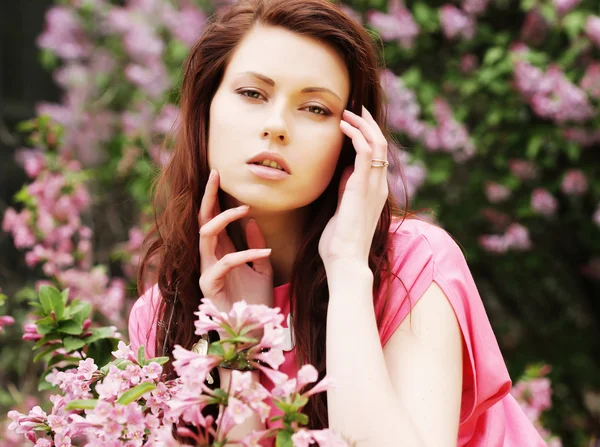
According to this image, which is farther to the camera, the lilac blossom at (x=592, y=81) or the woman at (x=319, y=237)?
the lilac blossom at (x=592, y=81)

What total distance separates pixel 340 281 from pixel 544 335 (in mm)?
3061

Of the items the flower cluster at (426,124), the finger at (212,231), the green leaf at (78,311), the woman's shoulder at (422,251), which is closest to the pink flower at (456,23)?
the flower cluster at (426,124)

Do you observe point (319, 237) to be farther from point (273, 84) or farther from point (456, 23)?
point (456, 23)

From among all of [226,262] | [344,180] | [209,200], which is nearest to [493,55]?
[344,180]

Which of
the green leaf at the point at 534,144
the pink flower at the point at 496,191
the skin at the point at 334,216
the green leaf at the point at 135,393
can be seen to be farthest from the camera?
the pink flower at the point at 496,191

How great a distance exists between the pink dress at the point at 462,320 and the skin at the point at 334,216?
29mm

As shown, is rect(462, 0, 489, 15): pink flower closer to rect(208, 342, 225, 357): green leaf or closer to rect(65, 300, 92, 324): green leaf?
rect(65, 300, 92, 324): green leaf

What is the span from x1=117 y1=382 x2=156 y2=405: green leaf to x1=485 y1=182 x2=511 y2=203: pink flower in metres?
3.03

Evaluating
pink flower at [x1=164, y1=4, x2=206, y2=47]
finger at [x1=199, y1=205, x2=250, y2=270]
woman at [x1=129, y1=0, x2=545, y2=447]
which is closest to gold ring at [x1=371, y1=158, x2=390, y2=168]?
woman at [x1=129, y1=0, x2=545, y2=447]

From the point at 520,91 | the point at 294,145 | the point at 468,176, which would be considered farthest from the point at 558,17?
the point at 294,145

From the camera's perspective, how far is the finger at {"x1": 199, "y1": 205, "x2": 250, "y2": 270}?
175 centimetres

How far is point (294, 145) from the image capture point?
169 centimetres

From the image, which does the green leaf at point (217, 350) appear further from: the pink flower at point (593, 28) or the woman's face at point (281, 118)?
the pink flower at point (593, 28)

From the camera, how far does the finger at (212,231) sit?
1751 mm
